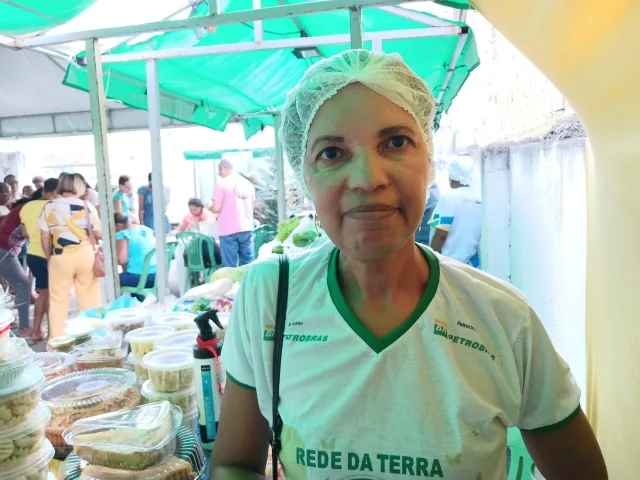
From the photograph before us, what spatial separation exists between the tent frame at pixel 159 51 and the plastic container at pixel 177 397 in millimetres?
1781

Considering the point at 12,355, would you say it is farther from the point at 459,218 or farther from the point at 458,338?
the point at 459,218

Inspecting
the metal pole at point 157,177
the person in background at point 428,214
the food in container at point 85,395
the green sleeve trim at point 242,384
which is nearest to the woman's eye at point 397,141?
the green sleeve trim at point 242,384

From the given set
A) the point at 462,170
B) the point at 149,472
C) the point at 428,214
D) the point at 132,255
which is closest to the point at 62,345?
the point at 149,472

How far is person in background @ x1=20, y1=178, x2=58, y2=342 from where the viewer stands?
5.79 metres

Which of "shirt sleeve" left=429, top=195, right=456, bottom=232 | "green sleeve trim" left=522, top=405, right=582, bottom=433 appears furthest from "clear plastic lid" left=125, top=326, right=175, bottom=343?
"shirt sleeve" left=429, top=195, right=456, bottom=232

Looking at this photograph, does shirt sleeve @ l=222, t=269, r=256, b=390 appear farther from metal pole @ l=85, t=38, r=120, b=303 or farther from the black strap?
metal pole @ l=85, t=38, r=120, b=303

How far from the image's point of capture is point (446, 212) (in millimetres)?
5199

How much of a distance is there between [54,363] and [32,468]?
2.45 ft

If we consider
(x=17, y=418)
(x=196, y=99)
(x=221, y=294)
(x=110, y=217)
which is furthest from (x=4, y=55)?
(x=17, y=418)

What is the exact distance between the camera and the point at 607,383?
4.38 feet

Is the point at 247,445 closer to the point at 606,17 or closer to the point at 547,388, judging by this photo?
the point at 547,388

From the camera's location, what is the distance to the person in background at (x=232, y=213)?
26.3 feet

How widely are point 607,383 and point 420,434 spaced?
70 centimetres

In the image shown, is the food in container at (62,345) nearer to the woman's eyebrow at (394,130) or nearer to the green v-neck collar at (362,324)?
the green v-neck collar at (362,324)
